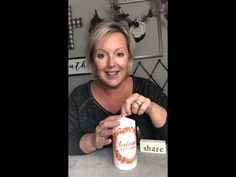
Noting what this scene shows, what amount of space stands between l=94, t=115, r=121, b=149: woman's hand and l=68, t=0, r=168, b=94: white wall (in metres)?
0.18

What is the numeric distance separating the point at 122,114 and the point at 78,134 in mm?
194

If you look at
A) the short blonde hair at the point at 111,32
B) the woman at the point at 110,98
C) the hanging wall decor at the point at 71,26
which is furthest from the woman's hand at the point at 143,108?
the hanging wall decor at the point at 71,26

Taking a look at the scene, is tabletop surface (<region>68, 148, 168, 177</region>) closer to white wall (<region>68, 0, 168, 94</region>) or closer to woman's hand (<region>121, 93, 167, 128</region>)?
woman's hand (<region>121, 93, 167, 128</region>)

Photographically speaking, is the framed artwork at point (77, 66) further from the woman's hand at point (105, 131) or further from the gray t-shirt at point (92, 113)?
the woman's hand at point (105, 131)

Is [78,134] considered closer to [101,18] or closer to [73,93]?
[73,93]

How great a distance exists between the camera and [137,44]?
1179 mm

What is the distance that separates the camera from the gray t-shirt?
1.17 m

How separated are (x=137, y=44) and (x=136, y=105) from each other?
0.72ft

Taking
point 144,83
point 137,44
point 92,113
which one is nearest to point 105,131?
point 92,113

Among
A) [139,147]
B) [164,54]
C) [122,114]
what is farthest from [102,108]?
[164,54]

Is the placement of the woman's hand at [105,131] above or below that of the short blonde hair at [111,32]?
below

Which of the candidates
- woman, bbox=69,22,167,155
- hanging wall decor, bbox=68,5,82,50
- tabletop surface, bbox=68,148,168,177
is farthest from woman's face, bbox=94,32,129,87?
tabletop surface, bbox=68,148,168,177

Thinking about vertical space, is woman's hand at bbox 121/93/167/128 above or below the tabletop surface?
above

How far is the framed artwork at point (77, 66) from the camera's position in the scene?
123 centimetres
